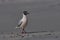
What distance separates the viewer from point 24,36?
34.8 ft

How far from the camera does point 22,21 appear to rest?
1180 centimetres

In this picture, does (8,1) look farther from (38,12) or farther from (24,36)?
(24,36)

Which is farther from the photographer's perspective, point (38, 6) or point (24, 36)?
point (38, 6)

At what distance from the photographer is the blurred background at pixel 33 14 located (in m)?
13.1

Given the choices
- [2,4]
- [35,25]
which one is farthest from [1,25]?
[2,4]

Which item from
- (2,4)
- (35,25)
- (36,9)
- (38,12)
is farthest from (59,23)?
(2,4)

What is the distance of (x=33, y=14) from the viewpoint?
57.4ft

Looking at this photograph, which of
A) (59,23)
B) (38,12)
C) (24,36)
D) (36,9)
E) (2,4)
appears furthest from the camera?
(2,4)

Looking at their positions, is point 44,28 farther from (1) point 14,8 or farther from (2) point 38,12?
(1) point 14,8

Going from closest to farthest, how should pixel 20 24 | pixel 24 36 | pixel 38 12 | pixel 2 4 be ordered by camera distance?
pixel 24 36, pixel 20 24, pixel 38 12, pixel 2 4

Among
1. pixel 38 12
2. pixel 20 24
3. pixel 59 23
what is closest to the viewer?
pixel 20 24

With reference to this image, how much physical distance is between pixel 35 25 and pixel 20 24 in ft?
6.57

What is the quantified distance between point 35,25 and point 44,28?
129 centimetres

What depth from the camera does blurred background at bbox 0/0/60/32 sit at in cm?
1308
